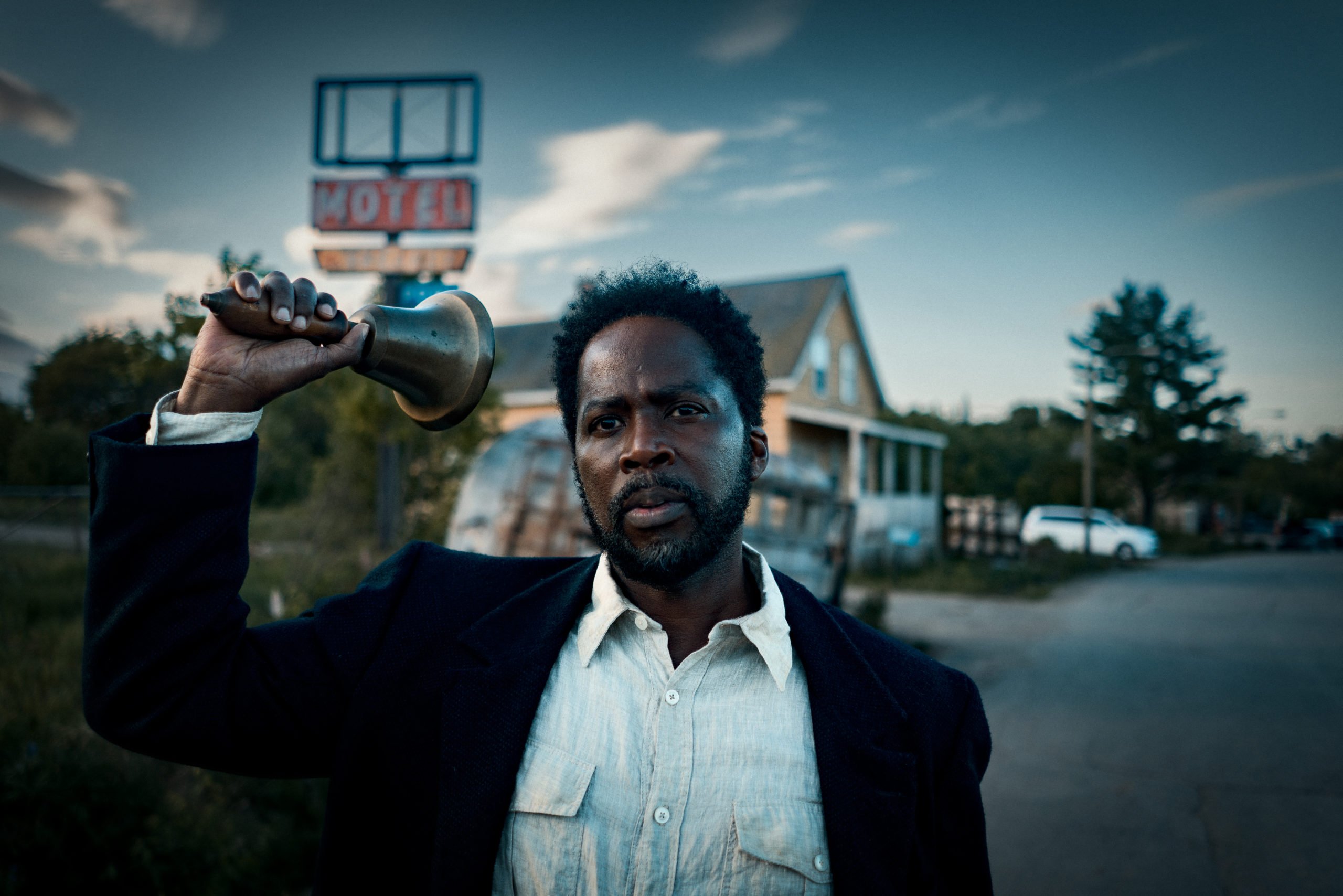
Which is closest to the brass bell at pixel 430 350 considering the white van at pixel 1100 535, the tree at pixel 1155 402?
the white van at pixel 1100 535

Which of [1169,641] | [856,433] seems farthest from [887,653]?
[856,433]

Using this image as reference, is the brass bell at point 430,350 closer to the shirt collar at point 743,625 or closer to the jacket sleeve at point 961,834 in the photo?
the shirt collar at point 743,625

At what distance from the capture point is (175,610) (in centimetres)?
150

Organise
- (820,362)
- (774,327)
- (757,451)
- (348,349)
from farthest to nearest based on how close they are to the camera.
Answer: (820,362) → (774,327) → (757,451) → (348,349)

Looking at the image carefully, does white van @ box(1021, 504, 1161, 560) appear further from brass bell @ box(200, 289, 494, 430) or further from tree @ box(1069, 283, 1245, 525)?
brass bell @ box(200, 289, 494, 430)

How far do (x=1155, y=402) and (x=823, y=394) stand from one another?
31.7 m

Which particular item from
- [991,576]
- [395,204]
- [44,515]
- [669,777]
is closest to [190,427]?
[669,777]

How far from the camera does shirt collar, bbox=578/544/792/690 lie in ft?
6.21

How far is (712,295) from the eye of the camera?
89.8 inches

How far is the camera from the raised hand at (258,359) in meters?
1.51

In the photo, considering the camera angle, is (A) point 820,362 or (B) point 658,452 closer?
(B) point 658,452

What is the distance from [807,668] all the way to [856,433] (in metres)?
19.3

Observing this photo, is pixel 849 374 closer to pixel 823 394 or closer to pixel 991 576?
pixel 823 394

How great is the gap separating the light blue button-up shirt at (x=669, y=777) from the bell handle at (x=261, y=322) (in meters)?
0.86
